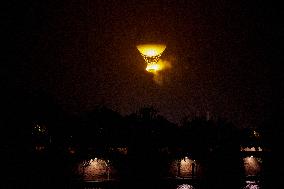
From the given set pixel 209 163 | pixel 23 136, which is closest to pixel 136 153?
pixel 209 163

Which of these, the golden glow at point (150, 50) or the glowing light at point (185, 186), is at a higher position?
the golden glow at point (150, 50)

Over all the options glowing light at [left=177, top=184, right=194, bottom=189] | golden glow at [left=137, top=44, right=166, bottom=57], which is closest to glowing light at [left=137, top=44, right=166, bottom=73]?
golden glow at [left=137, top=44, right=166, bottom=57]

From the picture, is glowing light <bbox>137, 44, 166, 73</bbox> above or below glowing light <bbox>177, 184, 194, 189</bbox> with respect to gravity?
above

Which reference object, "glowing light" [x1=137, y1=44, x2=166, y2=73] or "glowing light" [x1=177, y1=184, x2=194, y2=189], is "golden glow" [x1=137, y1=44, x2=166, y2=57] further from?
"glowing light" [x1=177, y1=184, x2=194, y2=189]

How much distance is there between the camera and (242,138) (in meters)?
34.9

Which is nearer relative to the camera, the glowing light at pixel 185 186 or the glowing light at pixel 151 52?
the glowing light at pixel 151 52

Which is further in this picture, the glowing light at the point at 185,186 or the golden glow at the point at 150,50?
the glowing light at the point at 185,186

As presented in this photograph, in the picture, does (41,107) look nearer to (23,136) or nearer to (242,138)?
(23,136)

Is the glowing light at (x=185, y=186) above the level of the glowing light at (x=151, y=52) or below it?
below

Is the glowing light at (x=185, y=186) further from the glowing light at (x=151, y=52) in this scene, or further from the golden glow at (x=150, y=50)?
the golden glow at (x=150, y=50)

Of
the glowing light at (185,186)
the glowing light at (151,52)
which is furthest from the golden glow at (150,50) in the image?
the glowing light at (185,186)

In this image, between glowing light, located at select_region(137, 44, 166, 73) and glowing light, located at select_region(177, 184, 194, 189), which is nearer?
glowing light, located at select_region(137, 44, 166, 73)

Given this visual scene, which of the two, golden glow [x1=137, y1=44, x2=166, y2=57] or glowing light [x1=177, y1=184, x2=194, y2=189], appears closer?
golden glow [x1=137, y1=44, x2=166, y2=57]

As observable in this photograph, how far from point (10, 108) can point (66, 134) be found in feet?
21.2
